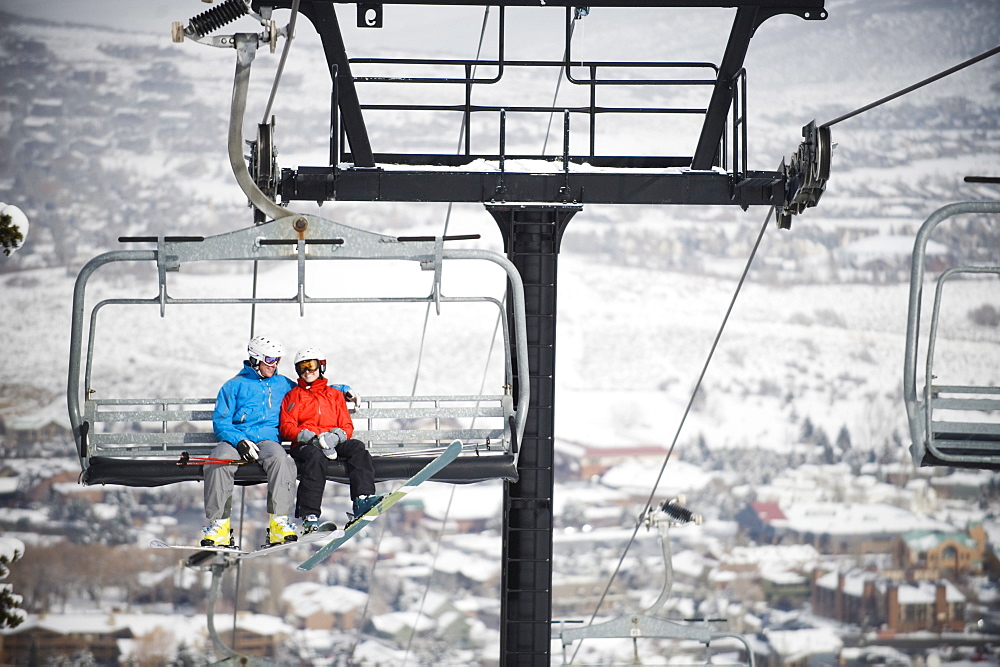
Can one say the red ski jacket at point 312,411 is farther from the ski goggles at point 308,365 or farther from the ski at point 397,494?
the ski at point 397,494

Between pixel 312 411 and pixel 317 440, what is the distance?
0.51 ft

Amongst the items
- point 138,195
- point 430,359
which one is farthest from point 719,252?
point 138,195

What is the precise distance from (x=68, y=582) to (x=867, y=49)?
17149 millimetres

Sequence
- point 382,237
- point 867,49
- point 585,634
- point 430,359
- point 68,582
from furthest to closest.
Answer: point 867,49, point 430,359, point 68,582, point 585,634, point 382,237

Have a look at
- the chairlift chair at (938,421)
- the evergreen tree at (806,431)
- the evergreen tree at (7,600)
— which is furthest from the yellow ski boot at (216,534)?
the evergreen tree at (806,431)

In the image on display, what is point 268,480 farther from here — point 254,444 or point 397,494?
point 397,494

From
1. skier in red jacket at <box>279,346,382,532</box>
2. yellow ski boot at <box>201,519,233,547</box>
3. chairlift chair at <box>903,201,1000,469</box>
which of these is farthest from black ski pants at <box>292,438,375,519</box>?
chairlift chair at <box>903,201,1000,469</box>

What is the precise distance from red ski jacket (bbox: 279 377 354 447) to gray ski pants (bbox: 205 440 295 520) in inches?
5.8

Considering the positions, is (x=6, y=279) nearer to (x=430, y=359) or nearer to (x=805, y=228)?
(x=430, y=359)

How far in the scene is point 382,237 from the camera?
4.70 m

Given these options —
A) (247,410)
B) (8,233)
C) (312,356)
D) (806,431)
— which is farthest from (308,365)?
(806,431)

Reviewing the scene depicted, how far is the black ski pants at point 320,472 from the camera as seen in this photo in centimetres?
468

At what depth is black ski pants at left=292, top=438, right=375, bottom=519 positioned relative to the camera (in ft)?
15.4

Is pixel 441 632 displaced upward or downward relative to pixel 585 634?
downward
